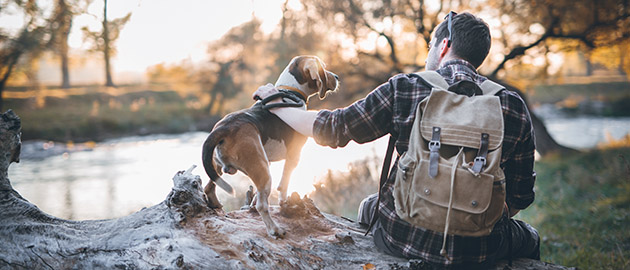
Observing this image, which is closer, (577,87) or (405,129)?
(405,129)

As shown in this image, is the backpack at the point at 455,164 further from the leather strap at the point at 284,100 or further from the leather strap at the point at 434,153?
the leather strap at the point at 284,100

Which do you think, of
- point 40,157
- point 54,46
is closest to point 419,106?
point 54,46

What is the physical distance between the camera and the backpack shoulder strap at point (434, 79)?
2.00m

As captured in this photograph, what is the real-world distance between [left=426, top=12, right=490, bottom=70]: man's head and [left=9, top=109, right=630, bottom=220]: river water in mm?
3703

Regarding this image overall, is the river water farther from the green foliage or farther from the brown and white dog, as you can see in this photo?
→ the brown and white dog

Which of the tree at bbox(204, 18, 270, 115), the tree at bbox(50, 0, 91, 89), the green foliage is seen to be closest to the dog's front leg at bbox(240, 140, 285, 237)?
the tree at bbox(50, 0, 91, 89)

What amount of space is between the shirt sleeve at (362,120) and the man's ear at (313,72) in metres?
0.77

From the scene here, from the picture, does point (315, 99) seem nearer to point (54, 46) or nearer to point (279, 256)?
point (54, 46)

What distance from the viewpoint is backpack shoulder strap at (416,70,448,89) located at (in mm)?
1996

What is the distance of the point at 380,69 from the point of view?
10656mm

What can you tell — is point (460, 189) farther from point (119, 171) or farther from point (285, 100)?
point (119, 171)

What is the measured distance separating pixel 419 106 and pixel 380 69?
29.5 ft

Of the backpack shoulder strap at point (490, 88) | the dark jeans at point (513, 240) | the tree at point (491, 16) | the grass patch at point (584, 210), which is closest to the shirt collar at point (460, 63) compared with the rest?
the backpack shoulder strap at point (490, 88)

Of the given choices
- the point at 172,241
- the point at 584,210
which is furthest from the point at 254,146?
the point at 584,210
